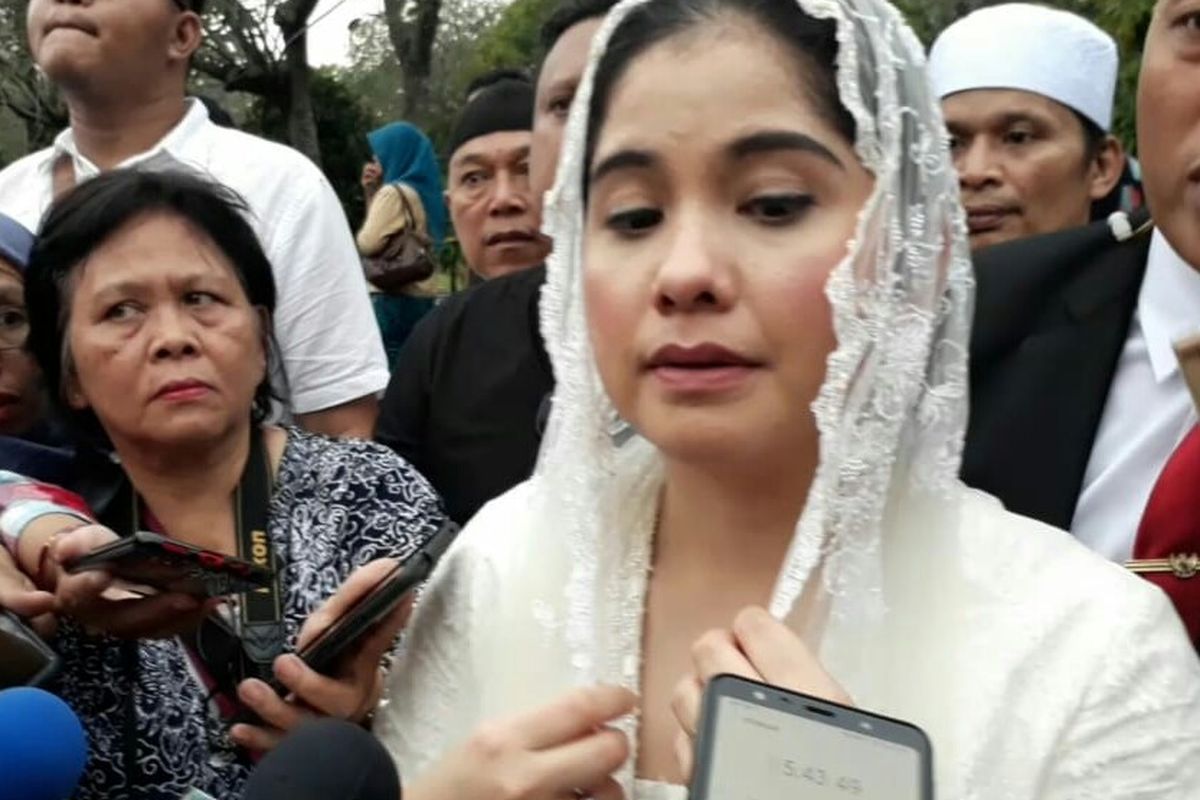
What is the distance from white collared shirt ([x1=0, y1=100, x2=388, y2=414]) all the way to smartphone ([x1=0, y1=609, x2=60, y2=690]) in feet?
4.19

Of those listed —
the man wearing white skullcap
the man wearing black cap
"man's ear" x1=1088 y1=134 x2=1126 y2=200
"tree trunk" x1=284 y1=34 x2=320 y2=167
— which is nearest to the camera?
the man wearing white skullcap

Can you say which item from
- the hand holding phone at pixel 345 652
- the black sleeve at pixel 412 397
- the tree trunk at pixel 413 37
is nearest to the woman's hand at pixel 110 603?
the hand holding phone at pixel 345 652

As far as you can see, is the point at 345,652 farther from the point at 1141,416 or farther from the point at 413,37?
the point at 413,37

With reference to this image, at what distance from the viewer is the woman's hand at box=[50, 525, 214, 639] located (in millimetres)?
1836

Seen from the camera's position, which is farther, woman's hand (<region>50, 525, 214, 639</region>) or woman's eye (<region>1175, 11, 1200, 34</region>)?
woman's eye (<region>1175, 11, 1200, 34</region>)

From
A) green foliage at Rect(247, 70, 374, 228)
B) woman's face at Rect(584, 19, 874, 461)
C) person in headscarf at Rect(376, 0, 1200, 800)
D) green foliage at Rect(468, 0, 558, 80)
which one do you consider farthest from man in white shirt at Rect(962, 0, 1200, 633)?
green foliage at Rect(468, 0, 558, 80)

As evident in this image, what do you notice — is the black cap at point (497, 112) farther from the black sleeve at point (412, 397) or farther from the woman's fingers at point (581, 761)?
the woman's fingers at point (581, 761)

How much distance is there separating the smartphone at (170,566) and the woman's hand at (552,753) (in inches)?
16.7

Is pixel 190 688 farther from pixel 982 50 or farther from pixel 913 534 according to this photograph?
pixel 982 50

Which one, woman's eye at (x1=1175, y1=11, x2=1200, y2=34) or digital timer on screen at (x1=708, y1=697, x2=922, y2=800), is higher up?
woman's eye at (x1=1175, y1=11, x2=1200, y2=34)

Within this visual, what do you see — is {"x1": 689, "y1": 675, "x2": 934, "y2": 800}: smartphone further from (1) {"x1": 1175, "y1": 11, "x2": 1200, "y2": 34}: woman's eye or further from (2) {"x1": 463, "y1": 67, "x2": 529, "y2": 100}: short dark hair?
(2) {"x1": 463, "y1": 67, "x2": 529, "y2": 100}: short dark hair

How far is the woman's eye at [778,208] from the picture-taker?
60.7 inches

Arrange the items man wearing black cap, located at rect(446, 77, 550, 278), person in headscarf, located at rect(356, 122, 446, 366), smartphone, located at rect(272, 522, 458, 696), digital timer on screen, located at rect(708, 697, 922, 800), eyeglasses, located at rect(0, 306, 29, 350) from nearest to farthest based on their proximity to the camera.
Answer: digital timer on screen, located at rect(708, 697, 922, 800)
smartphone, located at rect(272, 522, 458, 696)
eyeglasses, located at rect(0, 306, 29, 350)
man wearing black cap, located at rect(446, 77, 550, 278)
person in headscarf, located at rect(356, 122, 446, 366)

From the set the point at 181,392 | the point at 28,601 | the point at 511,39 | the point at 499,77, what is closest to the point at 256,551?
the point at 181,392
